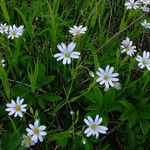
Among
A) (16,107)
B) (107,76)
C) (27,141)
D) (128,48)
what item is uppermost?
(128,48)

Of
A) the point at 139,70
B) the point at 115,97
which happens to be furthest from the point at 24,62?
the point at 139,70

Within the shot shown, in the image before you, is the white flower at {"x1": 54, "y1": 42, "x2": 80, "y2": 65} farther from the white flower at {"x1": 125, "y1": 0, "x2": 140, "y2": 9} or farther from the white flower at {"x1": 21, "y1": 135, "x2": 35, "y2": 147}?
the white flower at {"x1": 125, "y1": 0, "x2": 140, "y2": 9}

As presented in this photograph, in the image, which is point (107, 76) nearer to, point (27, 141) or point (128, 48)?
point (128, 48)

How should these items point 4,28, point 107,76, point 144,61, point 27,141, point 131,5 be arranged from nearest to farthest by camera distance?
point 27,141 < point 107,76 < point 144,61 < point 4,28 < point 131,5

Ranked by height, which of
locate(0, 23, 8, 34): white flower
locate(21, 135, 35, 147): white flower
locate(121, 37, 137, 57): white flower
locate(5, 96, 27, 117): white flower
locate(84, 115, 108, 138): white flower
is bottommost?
locate(21, 135, 35, 147): white flower

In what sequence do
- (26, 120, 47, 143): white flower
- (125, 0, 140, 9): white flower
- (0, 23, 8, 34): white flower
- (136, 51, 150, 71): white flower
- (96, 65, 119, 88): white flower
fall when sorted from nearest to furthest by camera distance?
1. (26, 120, 47, 143): white flower
2. (96, 65, 119, 88): white flower
3. (136, 51, 150, 71): white flower
4. (0, 23, 8, 34): white flower
5. (125, 0, 140, 9): white flower

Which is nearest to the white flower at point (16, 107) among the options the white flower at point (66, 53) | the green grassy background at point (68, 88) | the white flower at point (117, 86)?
the green grassy background at point (68, 88)


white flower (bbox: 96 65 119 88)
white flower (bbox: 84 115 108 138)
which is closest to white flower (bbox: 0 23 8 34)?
white flower (bbox: 96 65 119 88)

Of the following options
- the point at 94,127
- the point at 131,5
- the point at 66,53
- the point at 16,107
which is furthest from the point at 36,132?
the point at 131,5
